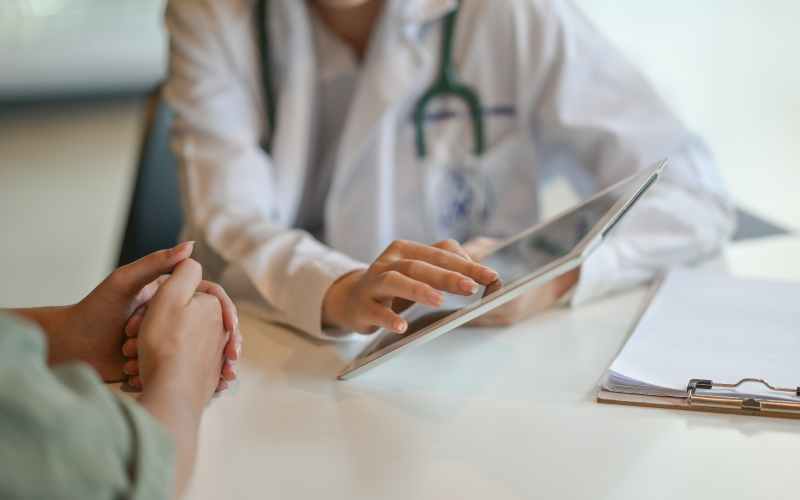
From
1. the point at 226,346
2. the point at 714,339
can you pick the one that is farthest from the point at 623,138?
the point at 226,346

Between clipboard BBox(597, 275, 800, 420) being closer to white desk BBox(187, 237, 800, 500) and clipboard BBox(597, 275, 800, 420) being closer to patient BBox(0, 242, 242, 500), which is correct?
white desk BBox(187, 237, 800, 500)

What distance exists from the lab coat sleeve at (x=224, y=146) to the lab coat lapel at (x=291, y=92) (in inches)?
1.1

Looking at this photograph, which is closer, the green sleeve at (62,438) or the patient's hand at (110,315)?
the green sleeve at (62,438)

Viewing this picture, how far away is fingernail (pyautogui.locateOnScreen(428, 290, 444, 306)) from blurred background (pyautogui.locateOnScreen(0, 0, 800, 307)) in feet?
0.97

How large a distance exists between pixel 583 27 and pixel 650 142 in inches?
8.1

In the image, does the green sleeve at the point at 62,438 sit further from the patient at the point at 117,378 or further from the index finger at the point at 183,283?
the index finger at the point at 183,283

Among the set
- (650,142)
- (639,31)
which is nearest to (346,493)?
(650,142)

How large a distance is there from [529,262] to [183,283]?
265mm

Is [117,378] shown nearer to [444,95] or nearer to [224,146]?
[224,146]

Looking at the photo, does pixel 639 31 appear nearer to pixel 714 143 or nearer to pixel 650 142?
pixel 714 143

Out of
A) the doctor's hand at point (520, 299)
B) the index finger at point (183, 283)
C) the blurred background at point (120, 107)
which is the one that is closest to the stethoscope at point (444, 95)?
the blurred background at point (120, 107)

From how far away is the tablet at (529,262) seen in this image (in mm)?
410

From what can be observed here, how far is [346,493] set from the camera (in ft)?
1.24

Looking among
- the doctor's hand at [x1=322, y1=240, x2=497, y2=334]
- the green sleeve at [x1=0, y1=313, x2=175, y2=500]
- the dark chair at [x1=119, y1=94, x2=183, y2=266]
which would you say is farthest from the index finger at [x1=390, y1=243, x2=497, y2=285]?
the dark chair at [x1=119, y1=94, x2=183, y2=266]
